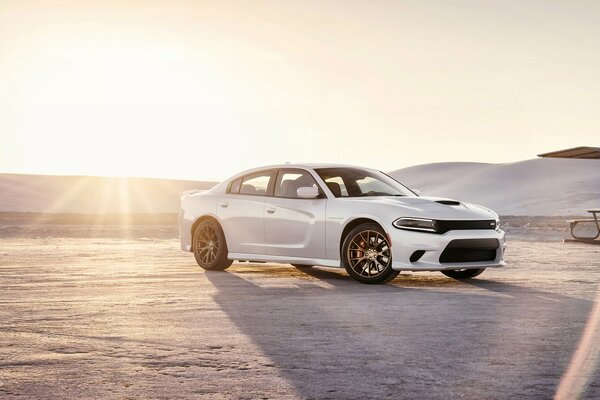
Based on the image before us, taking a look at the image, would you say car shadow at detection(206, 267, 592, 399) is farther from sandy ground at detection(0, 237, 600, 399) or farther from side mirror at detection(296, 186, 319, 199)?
side mirror at detection(296, 186, 319, 199)

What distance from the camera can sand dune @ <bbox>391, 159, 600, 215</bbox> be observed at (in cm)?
8556

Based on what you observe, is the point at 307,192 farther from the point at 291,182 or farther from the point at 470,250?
the point at 470,250

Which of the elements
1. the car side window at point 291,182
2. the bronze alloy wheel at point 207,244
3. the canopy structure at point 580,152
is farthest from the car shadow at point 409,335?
the canopy structure at point 580,152

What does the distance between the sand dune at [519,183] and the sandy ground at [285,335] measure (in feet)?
208

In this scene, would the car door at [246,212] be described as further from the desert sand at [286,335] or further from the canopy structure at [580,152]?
the canopy structure at [580,152]

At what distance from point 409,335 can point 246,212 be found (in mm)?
6297

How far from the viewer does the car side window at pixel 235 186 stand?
14.1m

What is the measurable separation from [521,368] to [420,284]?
6095 millimetres

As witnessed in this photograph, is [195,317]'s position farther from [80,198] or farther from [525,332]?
[80,198]

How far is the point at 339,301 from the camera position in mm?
10000

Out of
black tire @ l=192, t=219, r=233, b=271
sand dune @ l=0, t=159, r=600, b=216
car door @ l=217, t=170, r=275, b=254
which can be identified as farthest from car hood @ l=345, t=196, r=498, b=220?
sand dune @ l=0, t=159, r=600, b=216

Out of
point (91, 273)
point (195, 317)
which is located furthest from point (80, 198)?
point (195, 317)

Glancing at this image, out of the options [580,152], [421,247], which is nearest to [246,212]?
[421,247]

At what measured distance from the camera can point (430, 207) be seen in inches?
468
